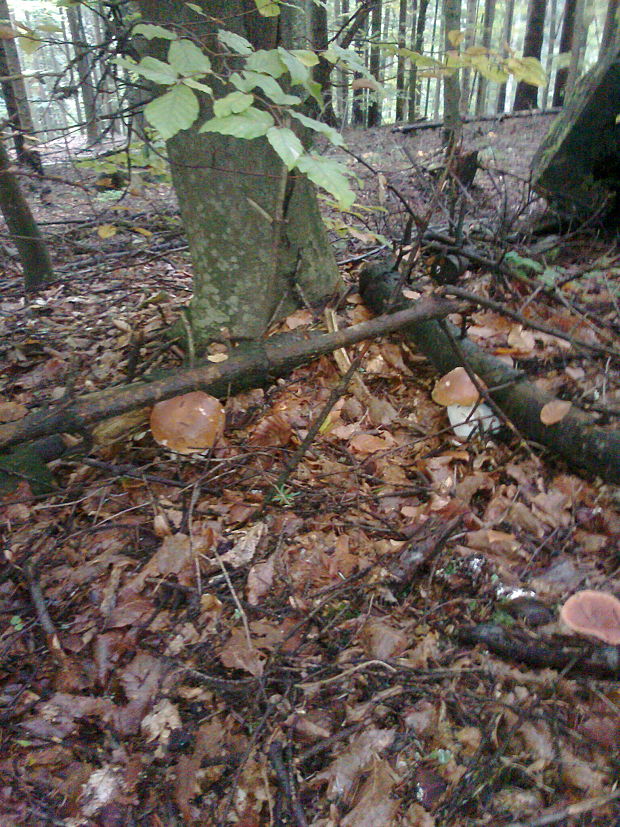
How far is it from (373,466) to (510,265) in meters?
2.02

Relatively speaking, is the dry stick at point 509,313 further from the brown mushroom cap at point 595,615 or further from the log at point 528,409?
the brown mushroom cap at point 595,615

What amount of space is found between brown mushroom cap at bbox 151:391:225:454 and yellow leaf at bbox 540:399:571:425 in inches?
59.8

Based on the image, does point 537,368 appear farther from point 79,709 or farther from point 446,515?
point 79,709

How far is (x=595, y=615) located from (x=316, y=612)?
37.2 inches

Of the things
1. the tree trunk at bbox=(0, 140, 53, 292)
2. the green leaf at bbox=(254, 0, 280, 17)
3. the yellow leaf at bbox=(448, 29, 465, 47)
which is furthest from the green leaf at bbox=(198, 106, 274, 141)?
the tree trunk at bbox=(0, 140, 53, 292)

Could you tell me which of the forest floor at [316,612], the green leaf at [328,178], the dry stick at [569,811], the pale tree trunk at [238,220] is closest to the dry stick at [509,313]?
the forest floor at [316,612]

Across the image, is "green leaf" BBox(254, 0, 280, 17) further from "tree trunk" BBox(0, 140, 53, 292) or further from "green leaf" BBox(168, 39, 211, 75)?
"tree trunk" BBox(0, 140, 53, 292)

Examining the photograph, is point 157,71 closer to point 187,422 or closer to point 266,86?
point 266,86

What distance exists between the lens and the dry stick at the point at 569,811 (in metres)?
1.33

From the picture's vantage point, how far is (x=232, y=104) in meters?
1.57

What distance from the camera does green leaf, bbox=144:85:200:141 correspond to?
1532 mm

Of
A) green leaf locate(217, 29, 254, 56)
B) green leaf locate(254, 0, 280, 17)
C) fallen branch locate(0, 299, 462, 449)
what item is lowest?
fallen branch locate(0, 299, 462, 449)

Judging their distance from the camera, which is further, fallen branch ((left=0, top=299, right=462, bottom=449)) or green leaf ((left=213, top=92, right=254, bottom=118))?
fallen branch ((left=0, top=299, right=462, bottom=449))

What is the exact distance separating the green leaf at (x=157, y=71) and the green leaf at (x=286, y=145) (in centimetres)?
35
